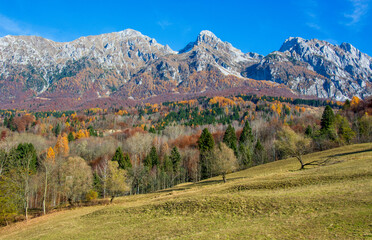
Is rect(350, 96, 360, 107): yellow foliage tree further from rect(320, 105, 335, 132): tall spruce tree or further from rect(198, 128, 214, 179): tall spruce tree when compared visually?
rect(198, 128, 214, 179): tall spruce tree

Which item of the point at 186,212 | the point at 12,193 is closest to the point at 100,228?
the point at 186,212

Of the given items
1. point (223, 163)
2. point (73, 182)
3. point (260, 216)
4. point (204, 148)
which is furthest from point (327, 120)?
point (73, 182)

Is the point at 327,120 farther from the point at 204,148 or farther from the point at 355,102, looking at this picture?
the point at 355,102

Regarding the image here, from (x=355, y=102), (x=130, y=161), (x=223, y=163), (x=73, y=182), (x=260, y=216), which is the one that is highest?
(x=355, y=102)

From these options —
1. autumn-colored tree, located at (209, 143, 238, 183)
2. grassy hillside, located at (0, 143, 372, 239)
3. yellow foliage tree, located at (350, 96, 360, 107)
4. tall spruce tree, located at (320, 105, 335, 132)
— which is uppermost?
yellow foliage tree, located at (350, 96, 360, 107)

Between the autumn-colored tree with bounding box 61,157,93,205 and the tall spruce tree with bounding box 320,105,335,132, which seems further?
the tall spruce tree with bounding box 320,105,335,132

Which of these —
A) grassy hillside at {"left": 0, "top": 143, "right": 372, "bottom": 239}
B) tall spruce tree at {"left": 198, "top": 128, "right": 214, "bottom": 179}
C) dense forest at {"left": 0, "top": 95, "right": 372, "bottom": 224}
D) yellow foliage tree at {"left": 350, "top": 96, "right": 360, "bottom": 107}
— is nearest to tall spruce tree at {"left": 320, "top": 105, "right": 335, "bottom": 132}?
dense forest at {"left": 0, "top": 95, "right": 372, "bottom": 224}

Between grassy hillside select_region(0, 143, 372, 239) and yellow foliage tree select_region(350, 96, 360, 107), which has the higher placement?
yellow foliage tree select_region(350, 96, 360, 107)

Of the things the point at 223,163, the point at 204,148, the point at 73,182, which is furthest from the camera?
the point at 204,148

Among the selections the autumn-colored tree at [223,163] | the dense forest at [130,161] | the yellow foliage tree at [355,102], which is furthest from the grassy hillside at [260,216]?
the yellow foliage tree at [355,102]

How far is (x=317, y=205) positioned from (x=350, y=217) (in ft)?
12.9

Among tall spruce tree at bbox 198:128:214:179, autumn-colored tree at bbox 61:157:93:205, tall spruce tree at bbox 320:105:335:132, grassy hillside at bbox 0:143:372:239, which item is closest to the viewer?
grassy hillside at bbox 0:143:372:239

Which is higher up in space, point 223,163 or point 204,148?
point 204,148

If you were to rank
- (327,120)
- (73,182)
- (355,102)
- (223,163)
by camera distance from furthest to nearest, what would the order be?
(355,102) < (327,120) < (223,163) < (73,182)
